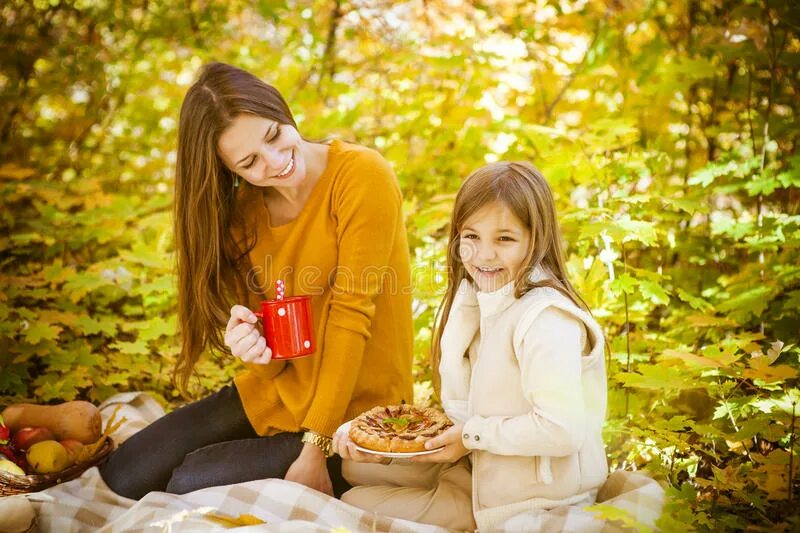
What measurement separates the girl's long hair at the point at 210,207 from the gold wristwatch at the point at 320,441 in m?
0.52

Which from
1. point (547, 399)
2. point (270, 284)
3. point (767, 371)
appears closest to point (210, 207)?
point (270, 284)

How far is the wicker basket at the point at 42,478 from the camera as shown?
7.21 ft

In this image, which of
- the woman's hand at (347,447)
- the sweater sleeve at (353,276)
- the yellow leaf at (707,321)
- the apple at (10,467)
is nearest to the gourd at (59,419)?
the apple at (10,467)

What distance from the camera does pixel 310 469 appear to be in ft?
7.29

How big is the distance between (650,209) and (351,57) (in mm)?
3134

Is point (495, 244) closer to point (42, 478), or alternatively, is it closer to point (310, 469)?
point (310, 469)

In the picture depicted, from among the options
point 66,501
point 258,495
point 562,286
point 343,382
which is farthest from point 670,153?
point 66,501

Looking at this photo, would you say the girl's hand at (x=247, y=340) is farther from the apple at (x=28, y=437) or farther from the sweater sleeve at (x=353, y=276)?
the apple at (x=28, y=437)

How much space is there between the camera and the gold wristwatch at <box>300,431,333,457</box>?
2.22m

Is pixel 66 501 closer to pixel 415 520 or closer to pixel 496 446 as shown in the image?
pixel 415 520

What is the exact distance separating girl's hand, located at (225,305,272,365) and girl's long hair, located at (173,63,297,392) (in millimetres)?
305

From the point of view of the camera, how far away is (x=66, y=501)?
2283 mm

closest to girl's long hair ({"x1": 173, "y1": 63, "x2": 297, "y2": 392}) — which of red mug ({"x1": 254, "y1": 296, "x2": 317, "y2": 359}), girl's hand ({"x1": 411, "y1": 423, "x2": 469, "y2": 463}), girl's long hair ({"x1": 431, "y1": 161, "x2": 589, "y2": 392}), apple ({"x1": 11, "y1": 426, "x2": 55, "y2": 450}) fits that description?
red mug ({"x1": 254, "y1": 296, "x2": 317, "y2": 359})

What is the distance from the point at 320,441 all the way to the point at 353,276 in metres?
0.53
